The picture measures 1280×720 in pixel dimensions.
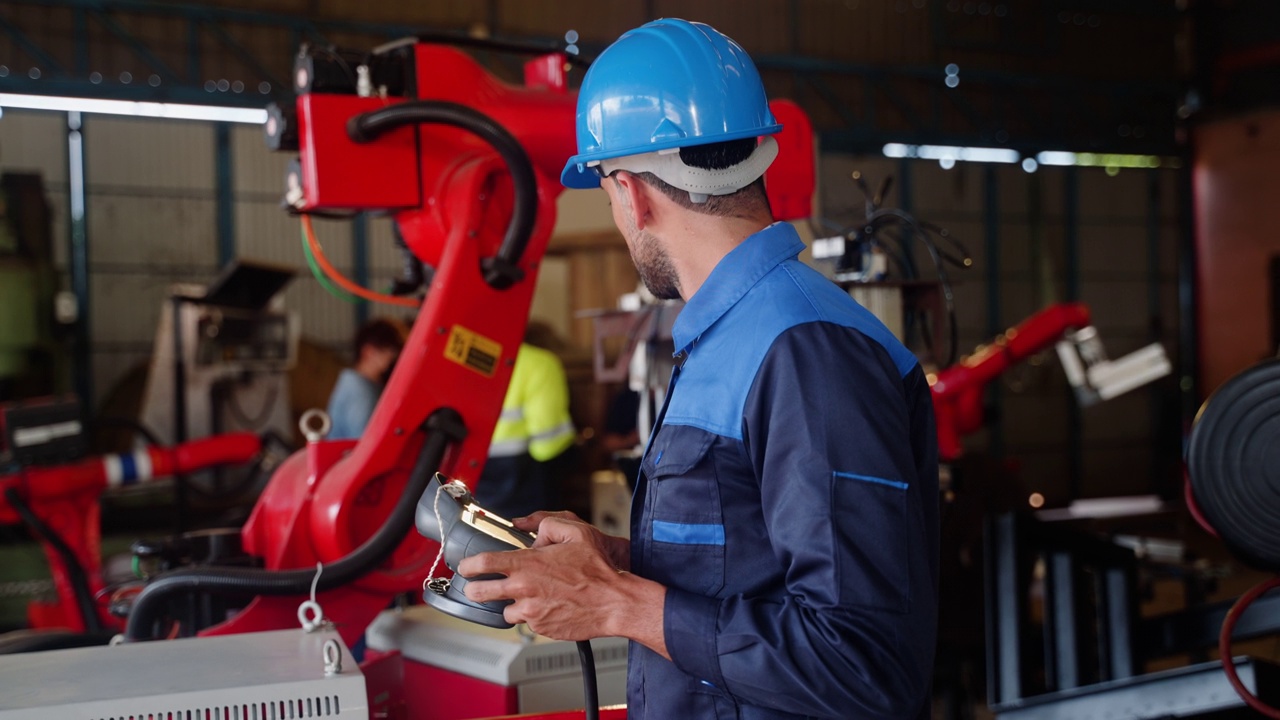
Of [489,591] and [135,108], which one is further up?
[135,108]

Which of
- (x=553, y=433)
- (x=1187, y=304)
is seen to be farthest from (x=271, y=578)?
(x=1187, y=304)

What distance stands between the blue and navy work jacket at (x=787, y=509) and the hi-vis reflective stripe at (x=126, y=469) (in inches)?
172

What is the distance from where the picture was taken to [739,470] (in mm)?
1249

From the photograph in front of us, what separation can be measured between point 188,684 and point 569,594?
2.07 feet

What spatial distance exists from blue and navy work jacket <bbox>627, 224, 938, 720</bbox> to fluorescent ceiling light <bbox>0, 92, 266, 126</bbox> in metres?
7.92

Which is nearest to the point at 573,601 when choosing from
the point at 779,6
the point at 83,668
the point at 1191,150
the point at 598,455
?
the point at 83,668

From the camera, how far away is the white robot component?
4.62 feet

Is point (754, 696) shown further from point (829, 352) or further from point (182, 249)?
point (182, 249)

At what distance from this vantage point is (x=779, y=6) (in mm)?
11195

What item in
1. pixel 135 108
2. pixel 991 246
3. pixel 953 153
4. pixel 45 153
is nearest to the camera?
pixel 45 153

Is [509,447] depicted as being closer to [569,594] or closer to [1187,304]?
[569,594]

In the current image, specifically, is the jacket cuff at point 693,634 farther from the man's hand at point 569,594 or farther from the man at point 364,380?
the man at point 364,380

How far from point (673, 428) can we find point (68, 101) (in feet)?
28.8

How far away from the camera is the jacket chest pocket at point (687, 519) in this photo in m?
1.26
